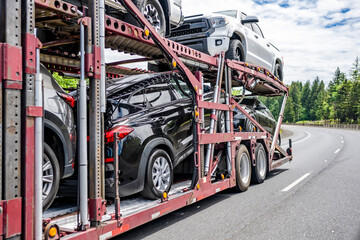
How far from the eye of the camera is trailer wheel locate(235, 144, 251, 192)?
24.0 feet

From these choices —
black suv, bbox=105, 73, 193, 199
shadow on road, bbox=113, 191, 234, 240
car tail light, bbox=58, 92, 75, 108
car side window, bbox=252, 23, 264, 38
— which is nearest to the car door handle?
black suv, bbox=105, 73, 193, 199

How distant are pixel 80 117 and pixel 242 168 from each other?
494cm

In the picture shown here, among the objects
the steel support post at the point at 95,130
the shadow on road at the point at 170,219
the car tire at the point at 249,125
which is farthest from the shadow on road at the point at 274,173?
the steel support post at the point at 95,130

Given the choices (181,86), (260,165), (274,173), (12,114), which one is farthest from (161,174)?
(274,173)

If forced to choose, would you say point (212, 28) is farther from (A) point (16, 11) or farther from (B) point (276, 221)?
(A) point (16, 11)

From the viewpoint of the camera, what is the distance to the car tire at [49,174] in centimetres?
377

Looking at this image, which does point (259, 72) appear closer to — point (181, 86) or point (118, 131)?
point (181, 86)

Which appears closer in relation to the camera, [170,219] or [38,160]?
[38,160]

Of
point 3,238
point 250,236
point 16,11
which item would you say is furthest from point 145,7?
point 3,238

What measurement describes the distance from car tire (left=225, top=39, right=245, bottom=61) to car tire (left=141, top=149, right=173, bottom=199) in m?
4.05

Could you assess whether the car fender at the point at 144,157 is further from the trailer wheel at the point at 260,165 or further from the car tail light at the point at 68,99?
the trailer wheel at the point at 260,165

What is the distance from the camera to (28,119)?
9.56 feet

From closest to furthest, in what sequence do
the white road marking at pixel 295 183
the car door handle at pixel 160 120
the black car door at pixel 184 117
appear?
the car door handle at pixel 160 120 → the black car door at pixel 184 117 → the white road marking at pixel 295 183

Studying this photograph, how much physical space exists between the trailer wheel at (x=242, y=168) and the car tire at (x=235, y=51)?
225cm
